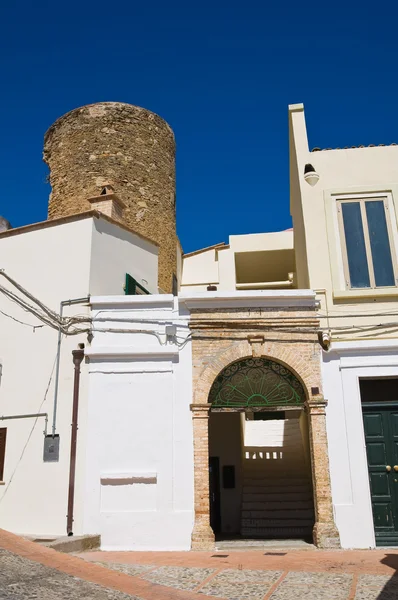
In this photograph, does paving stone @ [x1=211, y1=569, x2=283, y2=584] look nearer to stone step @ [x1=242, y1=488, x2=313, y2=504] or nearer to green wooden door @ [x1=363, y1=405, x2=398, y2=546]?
green wooden door @ [x1=363, y1=405, x2=398, y2=546]

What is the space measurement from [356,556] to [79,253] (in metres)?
7.23

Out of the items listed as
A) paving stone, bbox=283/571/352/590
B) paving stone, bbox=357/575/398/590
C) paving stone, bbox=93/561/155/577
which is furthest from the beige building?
paving stone, bbox=357/575/398/590

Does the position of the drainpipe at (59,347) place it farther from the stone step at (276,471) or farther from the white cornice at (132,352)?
the stone step at (276,471)

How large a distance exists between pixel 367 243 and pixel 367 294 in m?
1.13

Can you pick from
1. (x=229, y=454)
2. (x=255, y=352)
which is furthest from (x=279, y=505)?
(x=255, y=352)

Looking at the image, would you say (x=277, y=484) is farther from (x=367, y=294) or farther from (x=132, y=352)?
(x=132, y=352)

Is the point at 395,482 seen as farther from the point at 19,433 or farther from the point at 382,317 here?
the point at 19,433

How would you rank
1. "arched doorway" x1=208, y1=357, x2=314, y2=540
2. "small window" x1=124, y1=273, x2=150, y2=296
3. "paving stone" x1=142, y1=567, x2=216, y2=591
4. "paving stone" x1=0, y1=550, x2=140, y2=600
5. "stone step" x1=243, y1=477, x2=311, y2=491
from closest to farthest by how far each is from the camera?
"paving stone" x1=0, y1=550, x2=140, y2=600 → "paving stone" x1=142, y1=567, x2=216, y2=591 → "arched doorway" x1=208, y1=357, x2=314, y2=540 → "small window" x1=124, y1=273, x2=150, y2=296 → "stone step" x1=243, y1=477, x2=311, y2=491

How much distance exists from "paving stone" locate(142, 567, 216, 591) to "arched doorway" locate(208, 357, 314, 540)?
10.9 ft

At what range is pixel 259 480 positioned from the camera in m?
13.2

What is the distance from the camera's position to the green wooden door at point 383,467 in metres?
9.20

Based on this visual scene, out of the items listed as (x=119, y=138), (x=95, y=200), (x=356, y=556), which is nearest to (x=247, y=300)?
(x=356, y=556)

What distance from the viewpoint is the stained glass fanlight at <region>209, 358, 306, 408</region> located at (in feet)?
33.1

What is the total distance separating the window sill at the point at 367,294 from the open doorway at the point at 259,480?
2.54 meters
